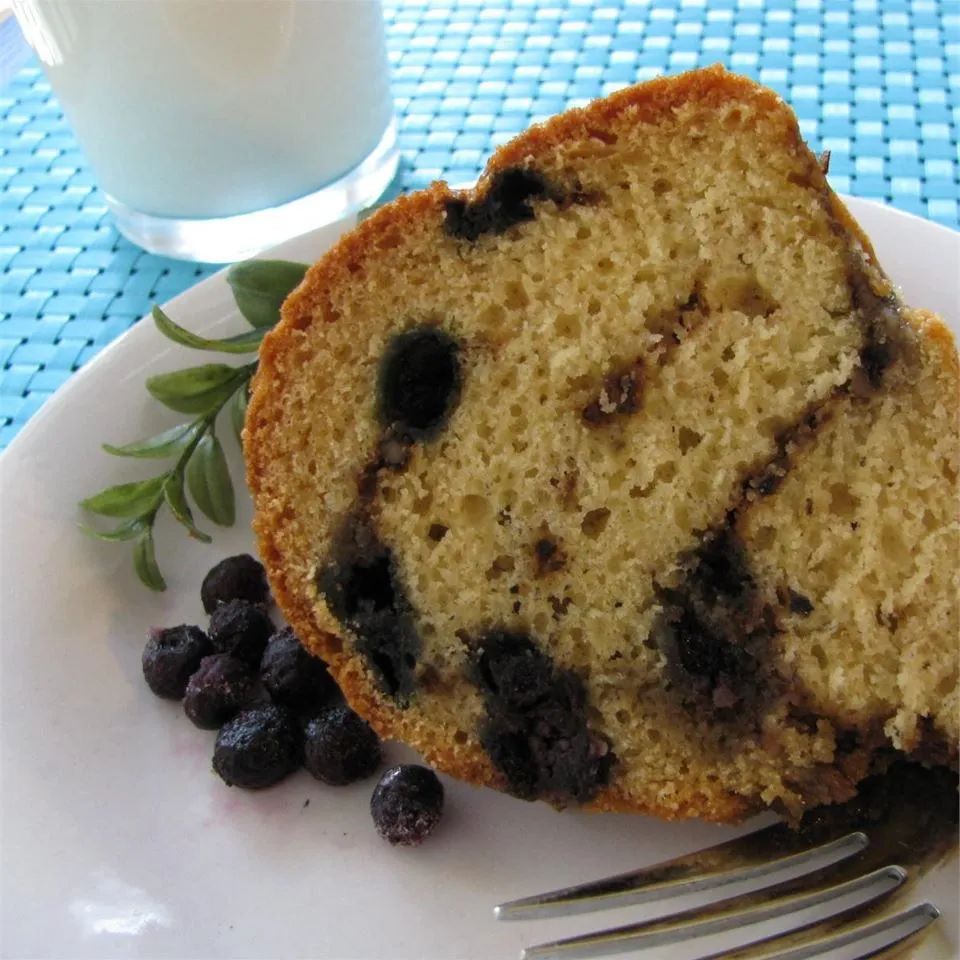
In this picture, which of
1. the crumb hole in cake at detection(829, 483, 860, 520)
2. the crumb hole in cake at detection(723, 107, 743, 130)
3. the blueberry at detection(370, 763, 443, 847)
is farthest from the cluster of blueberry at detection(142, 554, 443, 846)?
the crumb hole in cake at detection(723, 107, 743, 130)

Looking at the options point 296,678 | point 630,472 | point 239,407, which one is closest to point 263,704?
point 296,678

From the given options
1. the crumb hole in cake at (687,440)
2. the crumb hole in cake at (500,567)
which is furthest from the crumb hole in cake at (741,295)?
the crumb hole in cake at (500,567)

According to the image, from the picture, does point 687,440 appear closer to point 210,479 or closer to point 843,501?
point 843,501

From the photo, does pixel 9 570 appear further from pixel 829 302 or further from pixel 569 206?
pixel 829 302

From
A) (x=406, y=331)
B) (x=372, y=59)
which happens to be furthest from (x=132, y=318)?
(x=406, y=331)

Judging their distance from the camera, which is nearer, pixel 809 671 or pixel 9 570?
pixel 809 671

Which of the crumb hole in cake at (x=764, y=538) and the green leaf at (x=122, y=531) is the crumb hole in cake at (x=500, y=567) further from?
the green leaf at (x=122, y=531)
